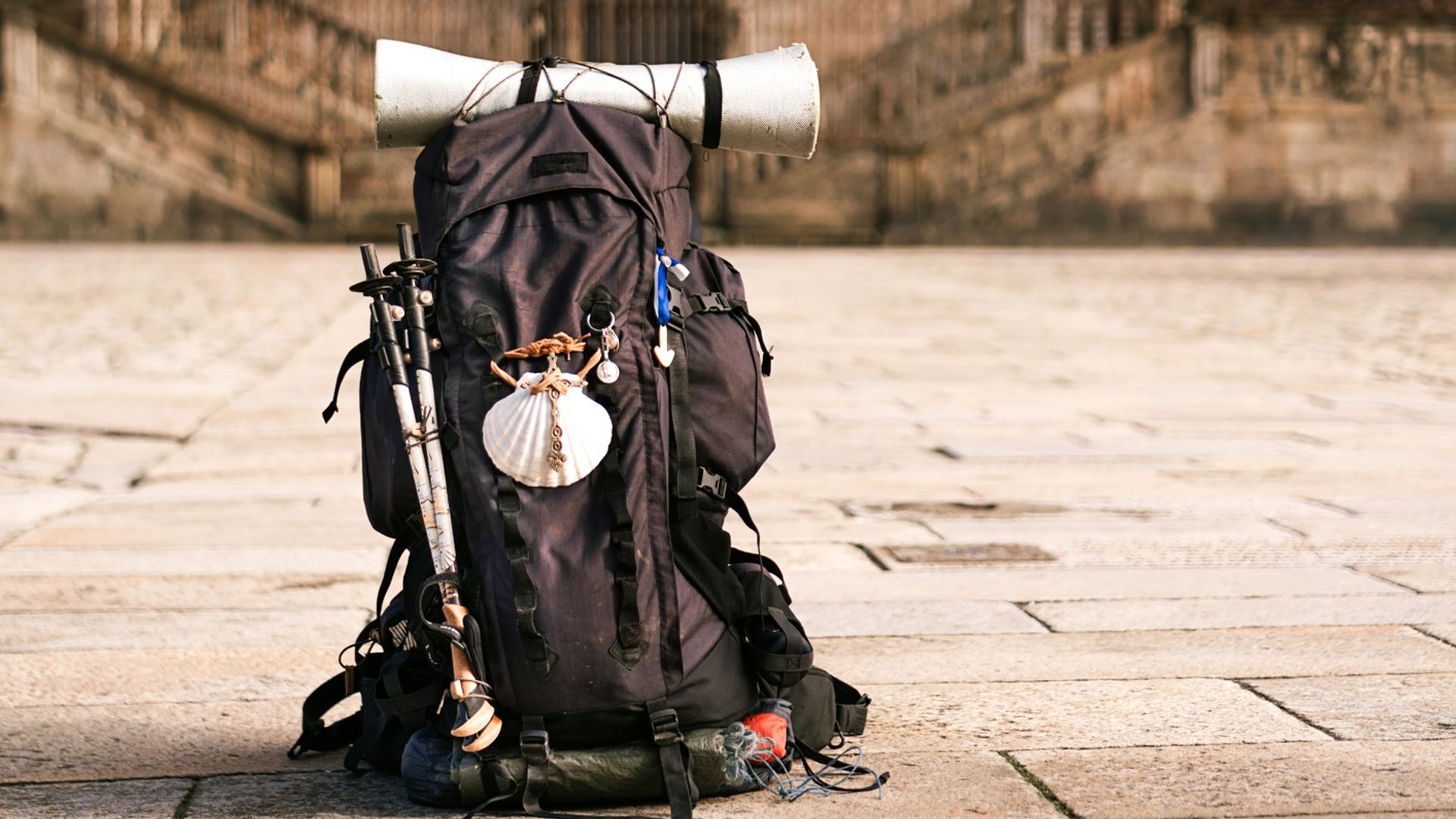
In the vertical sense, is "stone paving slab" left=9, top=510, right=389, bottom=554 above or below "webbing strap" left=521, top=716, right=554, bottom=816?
below

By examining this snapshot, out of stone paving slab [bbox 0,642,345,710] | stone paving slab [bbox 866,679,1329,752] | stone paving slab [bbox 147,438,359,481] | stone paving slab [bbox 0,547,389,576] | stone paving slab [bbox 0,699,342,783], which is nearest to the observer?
stone paving slab [bbox 0,699,342,783]

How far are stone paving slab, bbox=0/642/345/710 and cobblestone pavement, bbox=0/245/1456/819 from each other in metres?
0.01

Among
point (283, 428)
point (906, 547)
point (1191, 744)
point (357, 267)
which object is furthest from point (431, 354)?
point (357, 267)

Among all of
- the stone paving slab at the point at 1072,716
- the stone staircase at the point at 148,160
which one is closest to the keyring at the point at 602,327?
the stone paving slab at the point at 1072,716

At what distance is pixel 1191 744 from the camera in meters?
3.41

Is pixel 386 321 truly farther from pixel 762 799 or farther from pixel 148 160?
pixel 148 160

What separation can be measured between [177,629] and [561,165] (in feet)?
6.20

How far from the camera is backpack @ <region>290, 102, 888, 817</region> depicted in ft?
9.86

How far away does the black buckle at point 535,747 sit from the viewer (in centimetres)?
300

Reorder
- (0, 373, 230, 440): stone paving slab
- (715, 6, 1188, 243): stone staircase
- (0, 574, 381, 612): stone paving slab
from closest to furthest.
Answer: (0, 574, 381, 612): stone paving slab < (0, 373, 230, 440): stone paving slab < (715, 6, 1188, 243): stone staircase

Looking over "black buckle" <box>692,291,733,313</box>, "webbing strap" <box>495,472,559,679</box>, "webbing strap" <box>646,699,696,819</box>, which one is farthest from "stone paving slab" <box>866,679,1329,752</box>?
"black buckle" <box>692,291,733,313</box>

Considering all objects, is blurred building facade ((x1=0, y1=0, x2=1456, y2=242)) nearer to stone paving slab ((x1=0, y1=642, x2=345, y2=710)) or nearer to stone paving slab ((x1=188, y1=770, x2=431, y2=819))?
stone paving slab ((x1=0, y1=642, x2=345, y2=710))

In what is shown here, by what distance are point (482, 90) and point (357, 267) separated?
628 inches

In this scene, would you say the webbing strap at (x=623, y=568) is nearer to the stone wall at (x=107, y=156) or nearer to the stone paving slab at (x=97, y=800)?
the stone paving slab at (x=97, y=800)
